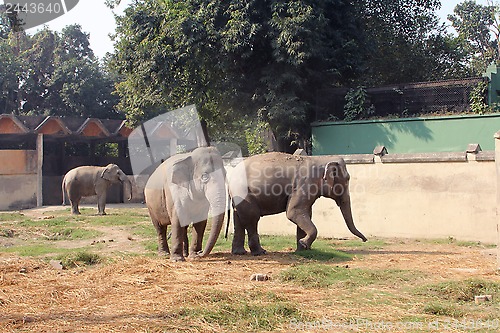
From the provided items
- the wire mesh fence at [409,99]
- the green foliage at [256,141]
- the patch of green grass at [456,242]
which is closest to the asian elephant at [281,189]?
the patch of green grass at [456,242]

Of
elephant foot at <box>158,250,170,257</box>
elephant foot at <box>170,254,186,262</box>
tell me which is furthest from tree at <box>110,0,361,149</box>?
elephant foot at <box>170,254,186,262</box>

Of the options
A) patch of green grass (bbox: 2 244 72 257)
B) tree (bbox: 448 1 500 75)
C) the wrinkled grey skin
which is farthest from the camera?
tree (bbox: 448 1 500 75)

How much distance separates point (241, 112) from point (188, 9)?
13.4 ft

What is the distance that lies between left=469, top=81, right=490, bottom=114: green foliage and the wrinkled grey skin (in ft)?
42.5

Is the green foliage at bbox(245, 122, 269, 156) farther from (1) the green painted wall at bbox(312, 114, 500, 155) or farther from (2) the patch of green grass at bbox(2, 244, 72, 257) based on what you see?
(2) the patch of green grass at bbox(2, 244, 72, 257)

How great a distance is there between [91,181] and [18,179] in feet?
19.4

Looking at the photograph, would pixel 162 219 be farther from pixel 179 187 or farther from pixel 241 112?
pixel 241 112

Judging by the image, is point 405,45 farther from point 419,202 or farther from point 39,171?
point 39,171

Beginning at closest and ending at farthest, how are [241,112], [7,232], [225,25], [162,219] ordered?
1. [162,219]
2. [7,232]
3. [225,25]
4. [241,112]

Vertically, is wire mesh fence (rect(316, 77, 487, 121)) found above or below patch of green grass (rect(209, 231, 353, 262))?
above

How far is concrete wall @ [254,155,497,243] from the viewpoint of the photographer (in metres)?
15.0

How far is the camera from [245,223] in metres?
12.9

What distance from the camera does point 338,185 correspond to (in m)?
13.2

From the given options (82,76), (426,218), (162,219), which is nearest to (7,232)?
(162,219)
